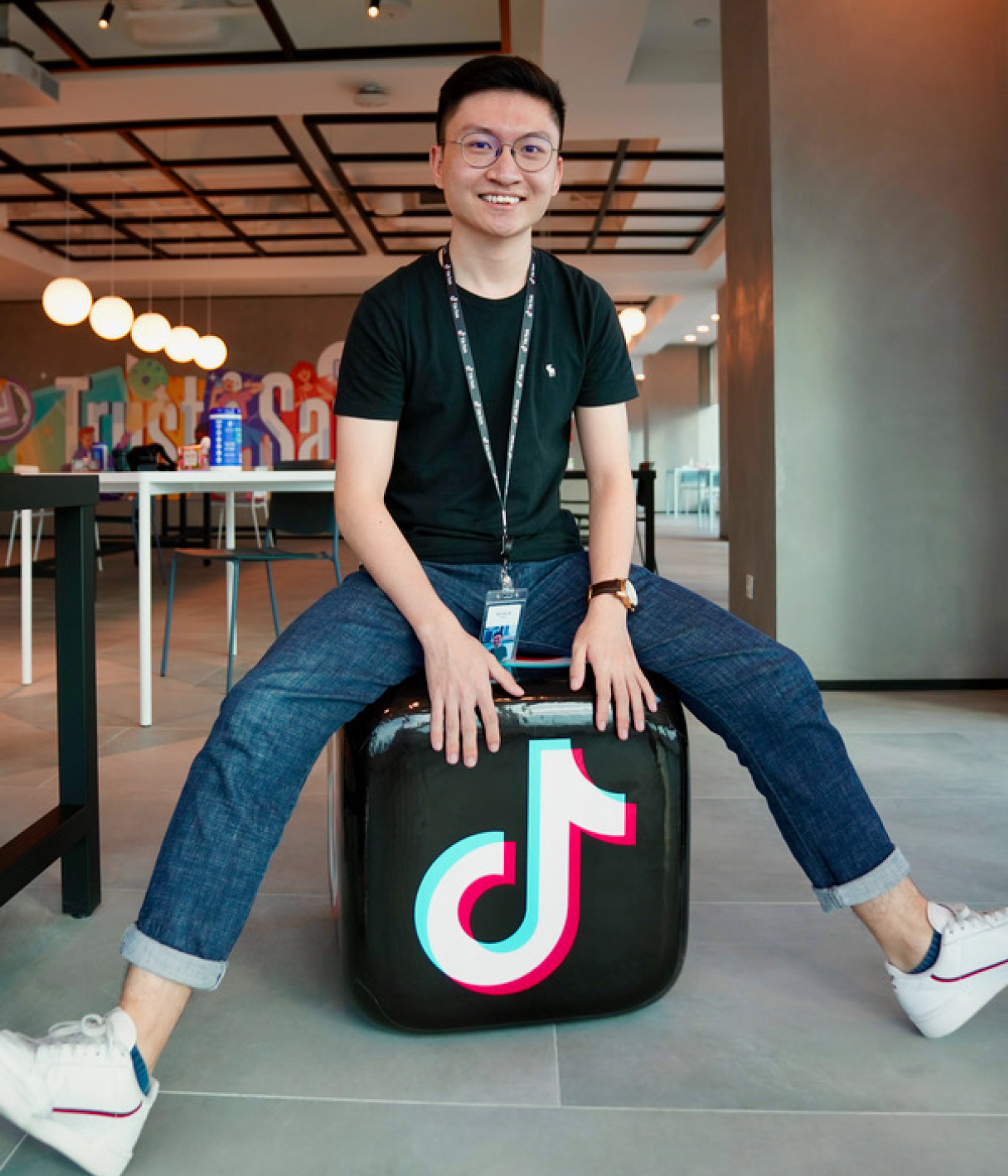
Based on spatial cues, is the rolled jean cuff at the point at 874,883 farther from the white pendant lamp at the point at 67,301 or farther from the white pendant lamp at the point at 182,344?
the white pendant lamp at the point at 182,344

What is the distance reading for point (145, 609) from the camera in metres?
3.21

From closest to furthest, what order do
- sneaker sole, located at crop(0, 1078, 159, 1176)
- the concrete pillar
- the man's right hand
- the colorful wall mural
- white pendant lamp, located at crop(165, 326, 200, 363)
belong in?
sneaker sole, located at crop(0, 1078, 159, 1176)
the man's right hand
the concrete pillar
white pendant lamp, located at crop(165, 326, 200, 363)
the colorful wall mural

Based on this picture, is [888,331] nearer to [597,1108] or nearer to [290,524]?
[290,524]

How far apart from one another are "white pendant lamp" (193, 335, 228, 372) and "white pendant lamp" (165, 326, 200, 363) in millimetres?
46

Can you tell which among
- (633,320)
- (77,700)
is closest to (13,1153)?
(77,700)

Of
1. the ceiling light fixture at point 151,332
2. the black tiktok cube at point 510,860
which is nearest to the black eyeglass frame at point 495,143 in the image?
the black tiktok cube at point 510,860

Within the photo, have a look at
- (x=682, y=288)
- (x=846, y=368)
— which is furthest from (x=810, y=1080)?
(x=682, y=288)

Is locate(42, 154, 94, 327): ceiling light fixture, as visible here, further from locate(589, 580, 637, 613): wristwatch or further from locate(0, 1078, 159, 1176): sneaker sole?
locate(0, 1078, 159, 1176): sneaker sole

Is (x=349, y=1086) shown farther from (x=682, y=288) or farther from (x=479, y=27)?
(x=682, y=288)

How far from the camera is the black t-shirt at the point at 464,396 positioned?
57.7 inches

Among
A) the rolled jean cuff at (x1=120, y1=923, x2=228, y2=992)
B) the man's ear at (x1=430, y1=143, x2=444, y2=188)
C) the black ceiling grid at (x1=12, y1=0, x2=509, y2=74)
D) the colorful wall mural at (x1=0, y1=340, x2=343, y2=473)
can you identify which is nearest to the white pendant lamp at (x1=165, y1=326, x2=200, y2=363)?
the colorful wall mural at (x1=0, y1=340, x2=343, y2=473)

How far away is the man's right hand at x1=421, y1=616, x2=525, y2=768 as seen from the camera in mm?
1257

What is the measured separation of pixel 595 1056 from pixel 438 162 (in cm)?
114

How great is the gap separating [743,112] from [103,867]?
10.9 feet
